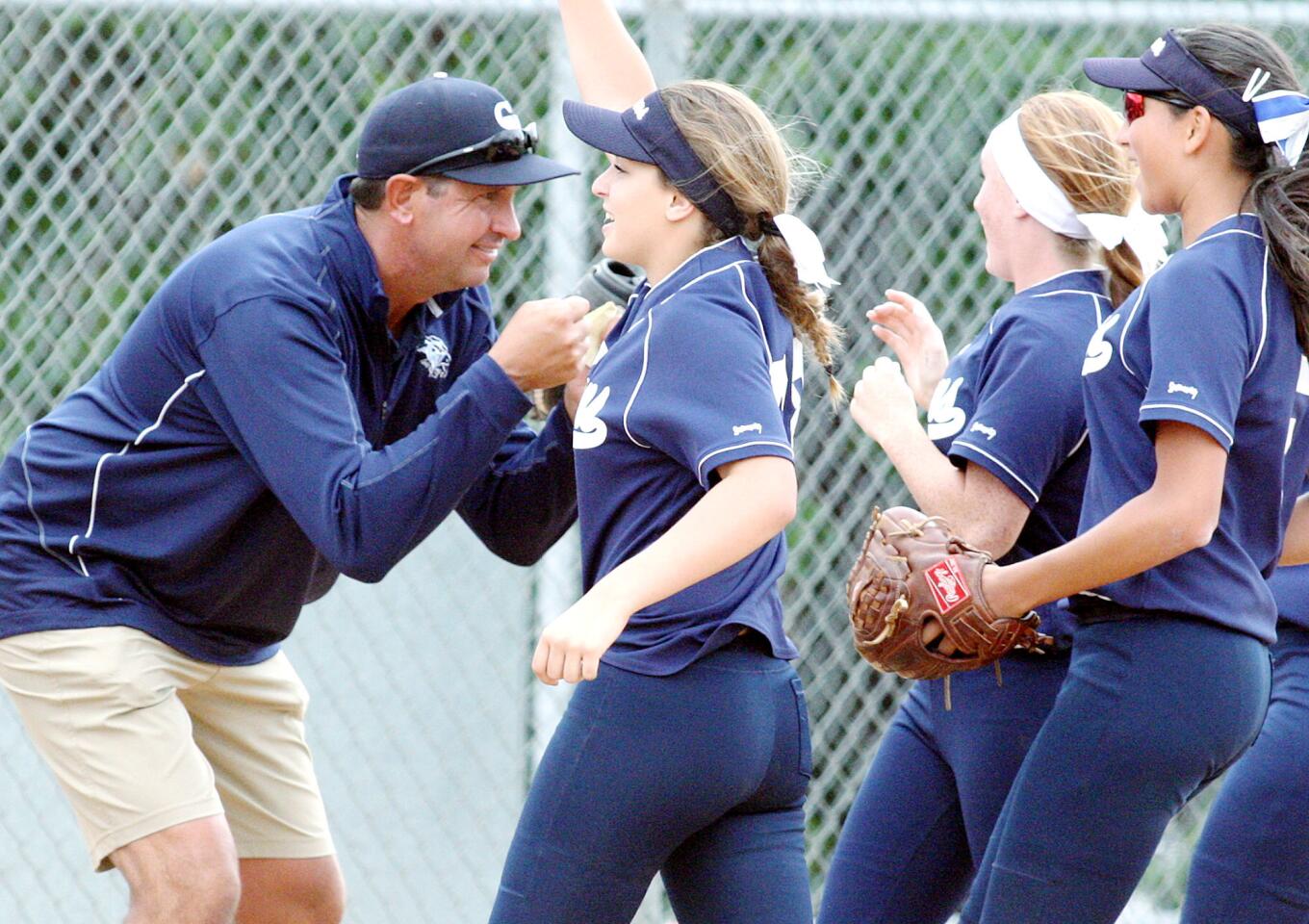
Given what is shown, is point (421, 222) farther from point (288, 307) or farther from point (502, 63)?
point (502, 63)

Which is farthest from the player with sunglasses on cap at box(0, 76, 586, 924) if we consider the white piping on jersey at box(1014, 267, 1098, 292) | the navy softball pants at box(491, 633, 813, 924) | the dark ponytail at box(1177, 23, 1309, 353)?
the dark ponytail at box(1177, 23, 1309, 353)

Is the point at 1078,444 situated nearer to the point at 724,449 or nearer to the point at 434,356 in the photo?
the point at 724,449

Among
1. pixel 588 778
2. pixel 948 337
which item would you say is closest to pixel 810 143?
pixel 948 337

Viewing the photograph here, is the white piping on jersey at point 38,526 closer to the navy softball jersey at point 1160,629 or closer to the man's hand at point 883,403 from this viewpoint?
the man's hand at point 883,403

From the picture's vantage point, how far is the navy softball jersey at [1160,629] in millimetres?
2436

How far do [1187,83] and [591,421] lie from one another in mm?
1056

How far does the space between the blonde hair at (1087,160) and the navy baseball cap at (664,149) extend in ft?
2.04

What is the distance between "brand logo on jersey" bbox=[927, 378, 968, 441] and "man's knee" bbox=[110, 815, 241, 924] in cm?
146

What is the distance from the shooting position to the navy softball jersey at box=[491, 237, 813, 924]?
240 cm

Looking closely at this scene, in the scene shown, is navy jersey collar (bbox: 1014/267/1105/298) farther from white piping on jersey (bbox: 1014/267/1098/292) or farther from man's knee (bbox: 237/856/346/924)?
man's knee (bbox: 237/856/346/924)

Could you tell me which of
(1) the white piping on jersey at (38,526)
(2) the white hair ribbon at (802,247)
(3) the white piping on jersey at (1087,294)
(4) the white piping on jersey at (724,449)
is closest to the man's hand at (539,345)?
(2) the white hair ribbon at (802,247)

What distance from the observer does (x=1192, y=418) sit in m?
2.35

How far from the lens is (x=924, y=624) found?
8.66 ft

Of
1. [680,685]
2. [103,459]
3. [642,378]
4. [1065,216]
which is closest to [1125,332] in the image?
[1065,216]
